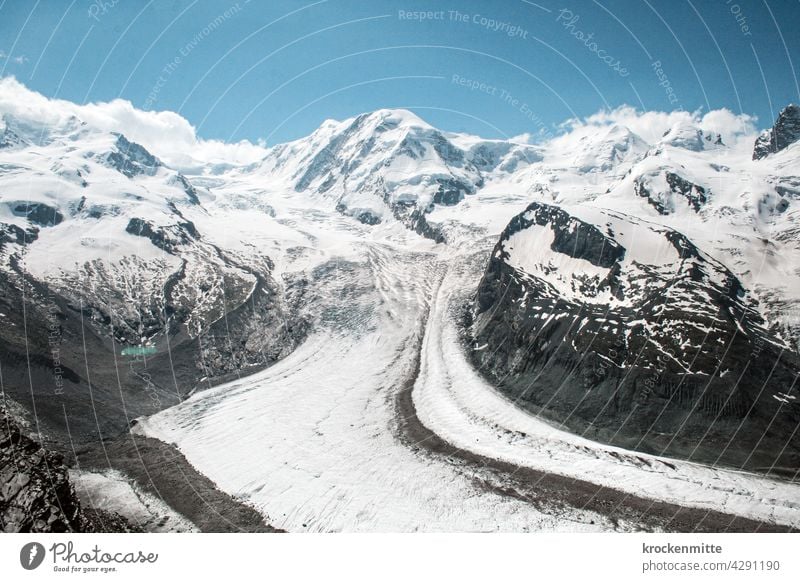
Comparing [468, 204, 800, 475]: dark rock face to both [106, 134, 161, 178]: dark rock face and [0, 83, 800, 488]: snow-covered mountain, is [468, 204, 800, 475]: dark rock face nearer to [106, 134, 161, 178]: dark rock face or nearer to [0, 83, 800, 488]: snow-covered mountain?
[0, 83, 800, 488]: snow-covered mountain

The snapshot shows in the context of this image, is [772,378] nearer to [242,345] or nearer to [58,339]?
[242,345]

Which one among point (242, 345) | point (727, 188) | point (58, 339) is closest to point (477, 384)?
point (242, 345)

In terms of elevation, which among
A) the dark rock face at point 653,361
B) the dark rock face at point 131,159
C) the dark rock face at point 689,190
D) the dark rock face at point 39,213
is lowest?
the dark rock face at point 39,213

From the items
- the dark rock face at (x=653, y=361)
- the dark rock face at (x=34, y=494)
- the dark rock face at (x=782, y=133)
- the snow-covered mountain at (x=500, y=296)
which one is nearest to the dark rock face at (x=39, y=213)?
the snow-covered mountain at (x=500, y=296)

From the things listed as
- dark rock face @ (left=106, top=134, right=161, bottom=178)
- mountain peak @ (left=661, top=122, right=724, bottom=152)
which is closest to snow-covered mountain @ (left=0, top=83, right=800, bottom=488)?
dark rock face @ (left=106, top=134, right=161, bottom=178)

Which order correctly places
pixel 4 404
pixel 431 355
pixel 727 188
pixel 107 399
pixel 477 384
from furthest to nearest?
pixel 727 188 → pixel 431 355 → pixel 477 384 → pixel 107 399 → pixel 4 404

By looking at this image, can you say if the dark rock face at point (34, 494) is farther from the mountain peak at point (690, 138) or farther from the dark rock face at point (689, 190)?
the mountain peak at point (690, 138)
